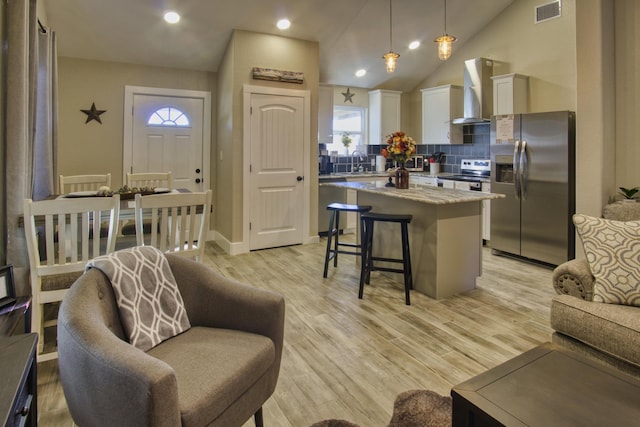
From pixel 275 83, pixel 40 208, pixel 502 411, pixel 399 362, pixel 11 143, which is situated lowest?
pixel 399 362

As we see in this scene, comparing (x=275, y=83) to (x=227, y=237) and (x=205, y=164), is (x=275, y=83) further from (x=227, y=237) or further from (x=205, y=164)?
(x=227, y=237)

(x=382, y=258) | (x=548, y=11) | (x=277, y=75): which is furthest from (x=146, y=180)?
(x=548, y=11)

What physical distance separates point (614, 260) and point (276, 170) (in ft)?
12.6

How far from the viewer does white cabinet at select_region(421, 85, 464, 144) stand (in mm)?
6246

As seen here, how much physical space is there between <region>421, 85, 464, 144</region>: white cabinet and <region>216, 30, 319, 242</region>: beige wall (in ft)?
7.24

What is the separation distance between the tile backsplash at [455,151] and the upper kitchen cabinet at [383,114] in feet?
0.99

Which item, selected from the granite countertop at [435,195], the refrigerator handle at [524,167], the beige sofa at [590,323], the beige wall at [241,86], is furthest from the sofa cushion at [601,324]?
the beige wall at [241,86]

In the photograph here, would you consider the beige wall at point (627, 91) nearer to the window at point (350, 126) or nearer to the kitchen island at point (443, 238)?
the kitchen island at point (443, 238)

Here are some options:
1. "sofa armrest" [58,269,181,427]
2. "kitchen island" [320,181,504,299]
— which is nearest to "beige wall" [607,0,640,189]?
"kitchen island" [320,181,504,299]

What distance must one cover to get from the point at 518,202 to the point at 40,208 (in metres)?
4.52

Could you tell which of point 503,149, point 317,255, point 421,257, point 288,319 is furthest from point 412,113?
point 288,319

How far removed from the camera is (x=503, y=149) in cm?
471

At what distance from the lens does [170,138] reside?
545 cm

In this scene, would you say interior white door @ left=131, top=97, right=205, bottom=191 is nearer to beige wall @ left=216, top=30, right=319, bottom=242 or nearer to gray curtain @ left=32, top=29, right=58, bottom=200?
beige wall @ left=216, top=30, right=319, bottom=242
